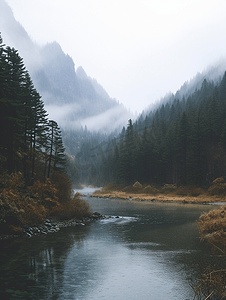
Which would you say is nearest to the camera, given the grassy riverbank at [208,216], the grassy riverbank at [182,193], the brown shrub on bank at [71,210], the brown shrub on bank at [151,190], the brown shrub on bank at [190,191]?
the grassy riverbank at [208,216]

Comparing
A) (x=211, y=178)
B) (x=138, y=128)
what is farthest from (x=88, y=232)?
(x=138, y=128)

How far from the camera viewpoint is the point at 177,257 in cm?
1593

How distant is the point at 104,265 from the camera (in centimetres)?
1474

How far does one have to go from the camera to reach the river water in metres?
10.8

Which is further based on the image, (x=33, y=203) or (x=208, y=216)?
(x=33, y=203)

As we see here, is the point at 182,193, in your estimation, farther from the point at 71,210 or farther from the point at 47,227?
the point at 47,227

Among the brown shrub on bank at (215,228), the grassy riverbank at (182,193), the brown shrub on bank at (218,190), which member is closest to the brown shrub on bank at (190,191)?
the grassy riverbank at (182,193)

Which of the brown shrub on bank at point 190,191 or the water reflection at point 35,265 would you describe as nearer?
the water reflection at point 35,265

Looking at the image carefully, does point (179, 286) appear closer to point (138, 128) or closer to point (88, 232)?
point (88, 232)

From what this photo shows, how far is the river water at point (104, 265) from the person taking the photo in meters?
10.8

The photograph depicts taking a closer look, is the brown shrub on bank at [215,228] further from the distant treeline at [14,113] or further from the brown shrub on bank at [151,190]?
the brown shrub on bank at [151,190]

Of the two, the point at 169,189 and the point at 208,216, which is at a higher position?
the point at 169,189

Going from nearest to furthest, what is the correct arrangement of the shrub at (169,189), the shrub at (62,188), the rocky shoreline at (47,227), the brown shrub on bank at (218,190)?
the rocky shoreline at (47,227)
the shrub at (62,188)
the brown shrub on bank at (218,190)
the shrub at (169,189)

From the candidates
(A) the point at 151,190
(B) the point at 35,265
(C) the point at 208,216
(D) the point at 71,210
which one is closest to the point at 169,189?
(A) the point at 151,190
